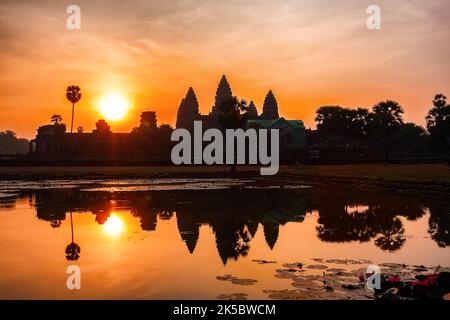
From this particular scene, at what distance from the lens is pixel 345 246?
1326 centimetres

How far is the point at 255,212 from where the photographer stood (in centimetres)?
2098

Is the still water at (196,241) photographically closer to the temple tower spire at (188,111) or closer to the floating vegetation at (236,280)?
the floating vegetation at (236,280)

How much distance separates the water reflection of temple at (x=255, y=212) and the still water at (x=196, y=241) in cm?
5

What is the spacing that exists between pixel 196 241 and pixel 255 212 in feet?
23.2

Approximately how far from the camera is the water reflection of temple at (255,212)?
14.8 meters

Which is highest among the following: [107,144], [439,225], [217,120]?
[217,120]

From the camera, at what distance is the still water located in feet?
31.3

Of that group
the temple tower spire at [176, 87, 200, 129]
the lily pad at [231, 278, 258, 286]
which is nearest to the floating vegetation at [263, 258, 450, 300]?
the lily pad at [231, 278, 258, 286]

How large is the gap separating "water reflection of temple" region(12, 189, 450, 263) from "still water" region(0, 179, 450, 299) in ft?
0.16

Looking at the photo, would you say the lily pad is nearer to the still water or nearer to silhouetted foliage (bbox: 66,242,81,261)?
the still water

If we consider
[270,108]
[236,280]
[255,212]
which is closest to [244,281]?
[236,280]

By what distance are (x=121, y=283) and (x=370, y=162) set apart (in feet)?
235

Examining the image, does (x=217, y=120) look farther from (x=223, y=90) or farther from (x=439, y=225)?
(x=439, y=225)

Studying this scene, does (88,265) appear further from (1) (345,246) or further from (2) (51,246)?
(1) (345,246)
